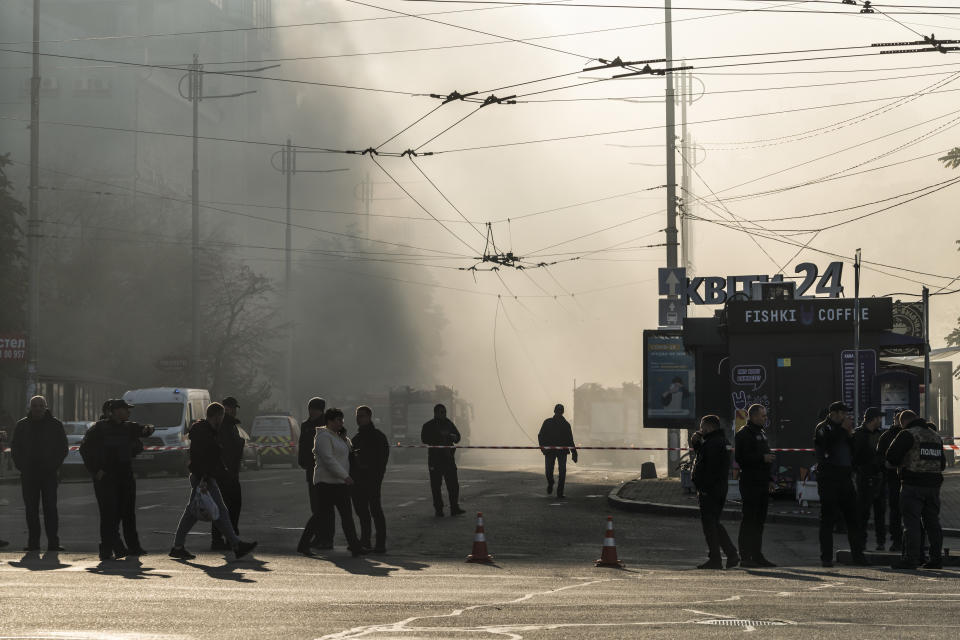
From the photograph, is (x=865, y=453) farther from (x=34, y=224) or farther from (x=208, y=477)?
(x=34, y=224)

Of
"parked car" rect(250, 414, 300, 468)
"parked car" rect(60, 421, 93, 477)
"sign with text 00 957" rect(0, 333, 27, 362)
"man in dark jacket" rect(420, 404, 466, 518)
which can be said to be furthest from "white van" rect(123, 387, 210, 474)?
"man in dark jacket" rect(420, 404, 466, 518)

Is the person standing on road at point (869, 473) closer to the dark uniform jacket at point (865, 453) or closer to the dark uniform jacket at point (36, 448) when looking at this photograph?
the dark uniform jacket at point (865, 453)

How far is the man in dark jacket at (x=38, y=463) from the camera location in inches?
663

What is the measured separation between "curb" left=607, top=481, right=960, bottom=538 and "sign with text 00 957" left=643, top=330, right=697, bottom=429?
461 cm

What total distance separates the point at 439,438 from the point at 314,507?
6002 mm

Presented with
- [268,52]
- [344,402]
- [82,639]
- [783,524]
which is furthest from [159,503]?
[268,52]

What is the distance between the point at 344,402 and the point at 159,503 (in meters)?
53.3

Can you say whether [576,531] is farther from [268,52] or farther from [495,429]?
[268,52]

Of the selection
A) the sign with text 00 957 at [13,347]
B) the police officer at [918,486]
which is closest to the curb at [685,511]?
the police officer at [918,486]

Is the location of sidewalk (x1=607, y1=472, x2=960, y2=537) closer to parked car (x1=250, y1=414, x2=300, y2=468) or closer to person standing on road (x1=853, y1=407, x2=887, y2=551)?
person standing on road (x1=853, y1=407, x2=887, y2=551)

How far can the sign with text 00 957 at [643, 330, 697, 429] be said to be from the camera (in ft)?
100

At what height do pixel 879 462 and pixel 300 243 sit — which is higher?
pixel 300 243

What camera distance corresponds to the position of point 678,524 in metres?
21.7

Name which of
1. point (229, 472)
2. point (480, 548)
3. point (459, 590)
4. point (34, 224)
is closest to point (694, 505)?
point (480, 548)
